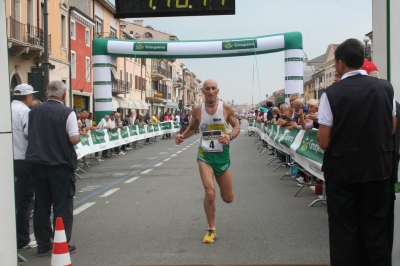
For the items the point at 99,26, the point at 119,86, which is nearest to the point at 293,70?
the point at 99,26

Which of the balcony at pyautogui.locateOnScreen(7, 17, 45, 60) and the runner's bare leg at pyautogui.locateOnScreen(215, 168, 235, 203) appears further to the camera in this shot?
the balcony at pyautogui.locateOnScreen(7, 17, 45, 60)

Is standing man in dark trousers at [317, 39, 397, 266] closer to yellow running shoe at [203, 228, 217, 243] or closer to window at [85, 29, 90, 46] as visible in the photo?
yellow running shoe at [203, 228, 217, 243]

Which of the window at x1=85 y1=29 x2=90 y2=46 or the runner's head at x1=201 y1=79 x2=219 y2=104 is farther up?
the window at x1=85 y1=29 x2=90 y2=46

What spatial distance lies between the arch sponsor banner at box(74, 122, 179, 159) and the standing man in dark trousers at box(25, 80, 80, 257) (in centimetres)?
876

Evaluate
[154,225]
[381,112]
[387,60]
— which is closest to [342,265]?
[381,112]

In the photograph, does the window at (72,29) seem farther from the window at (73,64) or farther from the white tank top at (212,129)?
the white tank top at (212,129)

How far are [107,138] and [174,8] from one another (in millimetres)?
12951

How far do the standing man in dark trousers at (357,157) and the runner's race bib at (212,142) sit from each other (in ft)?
7.77

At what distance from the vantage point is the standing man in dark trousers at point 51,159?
19.3ft

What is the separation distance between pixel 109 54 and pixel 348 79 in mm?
20641

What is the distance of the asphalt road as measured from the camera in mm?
5723

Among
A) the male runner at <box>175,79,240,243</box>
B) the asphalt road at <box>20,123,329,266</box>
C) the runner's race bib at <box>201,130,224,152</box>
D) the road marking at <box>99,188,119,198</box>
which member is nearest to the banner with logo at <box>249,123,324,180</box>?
the asphalt road at <box>20,123,329,266</box>

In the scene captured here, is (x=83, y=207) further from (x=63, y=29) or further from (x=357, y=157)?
(x=63, y=29)

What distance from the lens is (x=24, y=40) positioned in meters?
29.9
